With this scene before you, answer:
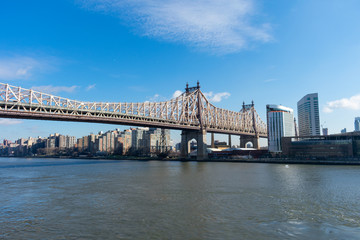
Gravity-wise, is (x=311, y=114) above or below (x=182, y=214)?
above

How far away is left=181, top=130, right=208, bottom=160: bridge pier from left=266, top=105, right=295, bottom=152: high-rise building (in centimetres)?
3364

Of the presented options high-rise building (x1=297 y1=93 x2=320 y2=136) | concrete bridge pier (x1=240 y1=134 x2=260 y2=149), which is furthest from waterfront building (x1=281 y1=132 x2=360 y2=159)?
high-rise building (x1=297 y1=93 x2=320 y2=136)

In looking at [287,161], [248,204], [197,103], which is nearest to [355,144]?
[287,161]

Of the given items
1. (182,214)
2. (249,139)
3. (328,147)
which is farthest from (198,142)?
(182,214)

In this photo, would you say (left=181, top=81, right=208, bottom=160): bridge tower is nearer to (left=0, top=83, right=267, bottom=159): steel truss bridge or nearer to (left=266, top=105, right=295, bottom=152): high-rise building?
(left=0, top=83, right=267, bottom=159): steel truss bridge

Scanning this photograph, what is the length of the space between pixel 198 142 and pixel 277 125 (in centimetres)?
4010

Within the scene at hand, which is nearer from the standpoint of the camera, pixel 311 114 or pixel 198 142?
pixel 198 142

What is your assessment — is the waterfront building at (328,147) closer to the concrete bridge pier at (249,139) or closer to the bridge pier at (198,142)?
Answer: the bridge pier at (198,142)

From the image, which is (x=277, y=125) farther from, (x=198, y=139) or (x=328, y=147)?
(x=328, y=147)

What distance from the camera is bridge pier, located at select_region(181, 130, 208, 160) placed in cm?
9394

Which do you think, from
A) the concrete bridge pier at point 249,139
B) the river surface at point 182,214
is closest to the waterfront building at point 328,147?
the river surface at point 182,214

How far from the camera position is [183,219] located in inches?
690

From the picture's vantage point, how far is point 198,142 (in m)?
95.4

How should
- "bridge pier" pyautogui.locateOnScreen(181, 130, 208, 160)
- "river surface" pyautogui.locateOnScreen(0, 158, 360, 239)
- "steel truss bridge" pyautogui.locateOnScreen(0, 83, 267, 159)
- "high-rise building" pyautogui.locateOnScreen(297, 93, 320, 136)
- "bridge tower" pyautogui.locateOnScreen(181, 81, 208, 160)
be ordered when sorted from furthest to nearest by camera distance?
"high-rise building" pyautogui.locateOnScreen(297, 93, 320, 136)
"bridge tower" pyautogui.locateOnScreen(181, 81, 208, 160)
"bridge pier" pyautogui.locateOnScreen(181, 130, 208, 160)
"steel truss bridge" pyautogui.locateOnScreen(0, 83, 267, 159)
"river surface" pyautogui.locateOnScreen(0, 158, 360, 239)
